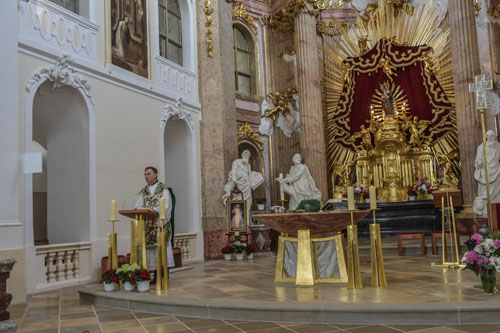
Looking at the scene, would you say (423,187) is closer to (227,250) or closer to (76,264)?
(227,250)

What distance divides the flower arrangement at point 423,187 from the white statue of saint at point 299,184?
10.2ft

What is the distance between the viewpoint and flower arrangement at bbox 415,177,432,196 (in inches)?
543

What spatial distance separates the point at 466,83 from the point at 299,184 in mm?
4643

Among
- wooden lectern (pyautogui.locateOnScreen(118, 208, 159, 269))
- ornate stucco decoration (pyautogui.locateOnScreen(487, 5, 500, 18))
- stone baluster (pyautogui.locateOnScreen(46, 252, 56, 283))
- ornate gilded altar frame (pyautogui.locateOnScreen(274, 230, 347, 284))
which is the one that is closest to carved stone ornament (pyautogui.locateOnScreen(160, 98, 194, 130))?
stone baluster (pyautogui.locateOnScreen(46, 252, 56, 283))

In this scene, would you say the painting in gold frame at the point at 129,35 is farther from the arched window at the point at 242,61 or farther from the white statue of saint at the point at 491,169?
the white statue of saint at the point at 491,169

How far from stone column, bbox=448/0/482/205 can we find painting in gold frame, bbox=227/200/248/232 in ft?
17.1

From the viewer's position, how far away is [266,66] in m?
16.1

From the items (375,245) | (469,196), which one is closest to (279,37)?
(469,196)

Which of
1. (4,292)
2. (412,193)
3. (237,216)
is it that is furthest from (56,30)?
(412,193)

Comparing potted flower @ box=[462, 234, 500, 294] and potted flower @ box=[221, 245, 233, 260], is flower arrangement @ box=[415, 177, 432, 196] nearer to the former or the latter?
potted flower @ box=[221, 245, 233, 260]

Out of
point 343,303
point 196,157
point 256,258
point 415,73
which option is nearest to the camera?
point 343,303

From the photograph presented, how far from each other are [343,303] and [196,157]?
24.1ft

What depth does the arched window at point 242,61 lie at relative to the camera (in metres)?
15.6

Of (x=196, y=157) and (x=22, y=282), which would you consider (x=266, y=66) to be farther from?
(x=22, y=282)
